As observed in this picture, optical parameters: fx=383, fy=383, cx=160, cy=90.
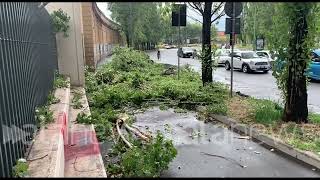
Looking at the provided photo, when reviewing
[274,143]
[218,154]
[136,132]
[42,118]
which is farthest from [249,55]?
[42,118]

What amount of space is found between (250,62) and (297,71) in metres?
18.9

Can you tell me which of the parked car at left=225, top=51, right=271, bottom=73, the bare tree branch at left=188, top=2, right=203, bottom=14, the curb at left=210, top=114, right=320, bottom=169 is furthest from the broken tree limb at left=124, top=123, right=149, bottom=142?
the parked car at left=225, top=51, right=271, bottom=73

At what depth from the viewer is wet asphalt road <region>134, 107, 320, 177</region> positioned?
5570mm

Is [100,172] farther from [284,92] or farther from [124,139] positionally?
[284,92]

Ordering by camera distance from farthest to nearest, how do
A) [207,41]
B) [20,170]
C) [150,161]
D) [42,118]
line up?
[207,41]
[42,118]
[150,161]
[20,170]

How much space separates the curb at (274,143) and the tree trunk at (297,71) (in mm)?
955

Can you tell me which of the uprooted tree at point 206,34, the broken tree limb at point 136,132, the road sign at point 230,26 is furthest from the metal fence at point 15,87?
the uprooted tree at point 206,34

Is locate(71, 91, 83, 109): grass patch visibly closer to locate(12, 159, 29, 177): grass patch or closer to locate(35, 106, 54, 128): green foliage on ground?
locate(35, 106, 54, 128): green foliage on ground

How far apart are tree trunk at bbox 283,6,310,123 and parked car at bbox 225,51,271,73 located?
17325mm

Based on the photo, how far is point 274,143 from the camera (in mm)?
6812

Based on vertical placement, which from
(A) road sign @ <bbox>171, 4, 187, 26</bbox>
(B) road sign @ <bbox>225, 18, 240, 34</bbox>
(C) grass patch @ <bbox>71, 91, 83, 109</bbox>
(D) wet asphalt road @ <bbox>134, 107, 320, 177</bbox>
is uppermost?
(A) road sign @ <bbox>171, 4, 187, 26</bbox>

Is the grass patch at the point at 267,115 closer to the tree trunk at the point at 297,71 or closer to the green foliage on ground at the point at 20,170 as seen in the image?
the tree trunk at the point at 297,71

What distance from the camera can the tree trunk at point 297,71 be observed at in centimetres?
743

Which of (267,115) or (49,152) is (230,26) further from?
(49,152)
